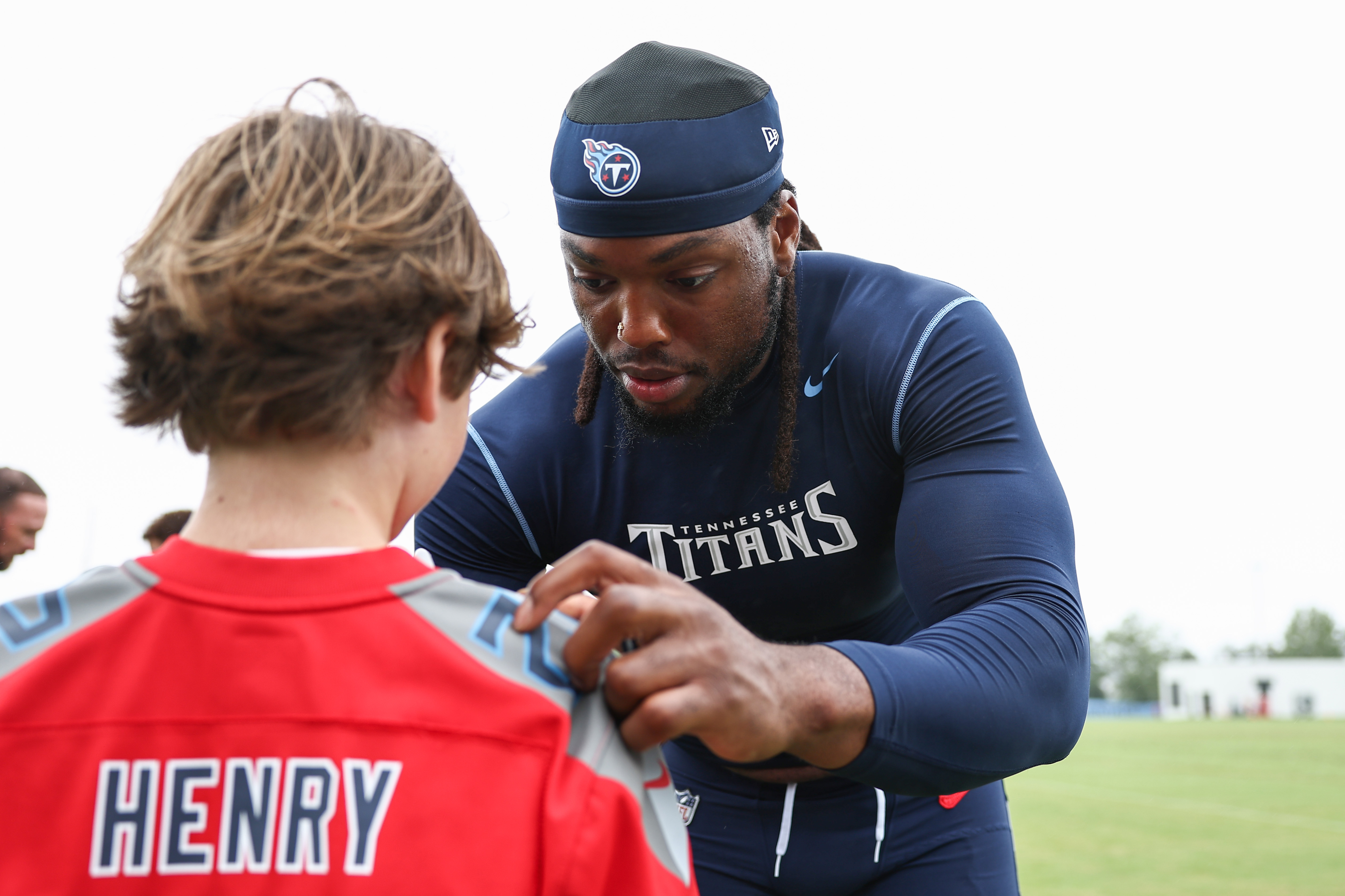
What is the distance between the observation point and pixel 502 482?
287 cm

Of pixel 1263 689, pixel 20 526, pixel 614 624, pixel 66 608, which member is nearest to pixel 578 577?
pixel 614 624

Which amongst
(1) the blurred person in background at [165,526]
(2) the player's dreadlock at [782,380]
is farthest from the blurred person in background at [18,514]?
(2) the player's dreadlock at [782,380]

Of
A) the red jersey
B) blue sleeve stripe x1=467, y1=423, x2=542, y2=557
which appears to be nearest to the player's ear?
blue sleeve stripe x1=467, y1=423, x2=542, y2=557

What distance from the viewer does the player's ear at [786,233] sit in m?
2.87

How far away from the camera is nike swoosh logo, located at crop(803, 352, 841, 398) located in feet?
9.08

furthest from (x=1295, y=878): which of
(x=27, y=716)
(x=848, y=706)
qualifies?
(x=27, y=716)

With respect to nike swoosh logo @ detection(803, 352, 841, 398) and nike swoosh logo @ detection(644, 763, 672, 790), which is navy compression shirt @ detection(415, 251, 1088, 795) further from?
nike swoosh logo @ detection(644, 763, 672, 790)

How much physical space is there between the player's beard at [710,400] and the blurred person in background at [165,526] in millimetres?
5221

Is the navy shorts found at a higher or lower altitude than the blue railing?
higher

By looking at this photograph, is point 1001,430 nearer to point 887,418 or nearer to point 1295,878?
point 887,418

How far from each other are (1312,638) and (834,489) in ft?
324

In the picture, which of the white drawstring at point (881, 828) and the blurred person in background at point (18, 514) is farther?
the blurred person in background at point (18, 514)

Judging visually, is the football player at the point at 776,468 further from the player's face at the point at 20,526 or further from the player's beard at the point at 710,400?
the player's face at the point at 20,526

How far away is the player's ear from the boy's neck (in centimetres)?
162
